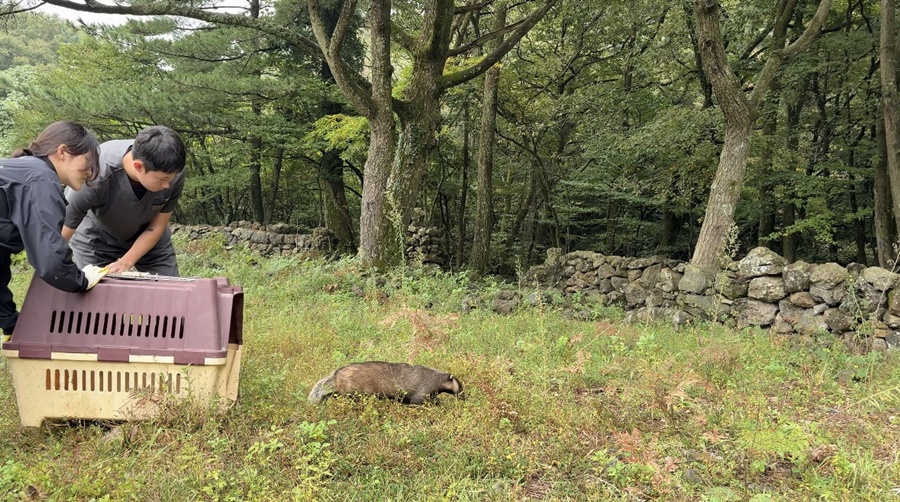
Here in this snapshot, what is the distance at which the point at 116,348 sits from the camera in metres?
2.33

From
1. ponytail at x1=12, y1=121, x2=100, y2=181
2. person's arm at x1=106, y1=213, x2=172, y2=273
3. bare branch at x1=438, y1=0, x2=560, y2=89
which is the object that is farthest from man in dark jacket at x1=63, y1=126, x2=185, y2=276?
bare branch at x1=438, y1=0, x2=560, y2=89

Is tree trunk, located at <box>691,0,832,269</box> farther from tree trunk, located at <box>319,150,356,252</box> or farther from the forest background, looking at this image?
tree trunk, located at <box>319,150,356,252</box>

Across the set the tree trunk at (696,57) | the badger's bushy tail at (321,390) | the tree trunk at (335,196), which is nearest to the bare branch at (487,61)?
the tree trunk at (696,57)

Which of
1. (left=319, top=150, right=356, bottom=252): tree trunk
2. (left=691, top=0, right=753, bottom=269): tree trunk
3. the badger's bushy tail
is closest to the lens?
the badger's bushy tail

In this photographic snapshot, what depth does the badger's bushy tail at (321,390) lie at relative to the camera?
9.71ft

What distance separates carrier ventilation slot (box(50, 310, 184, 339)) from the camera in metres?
2.32

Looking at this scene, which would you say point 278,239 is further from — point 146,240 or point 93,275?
point 93,275

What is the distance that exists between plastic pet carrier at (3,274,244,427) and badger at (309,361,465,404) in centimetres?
68

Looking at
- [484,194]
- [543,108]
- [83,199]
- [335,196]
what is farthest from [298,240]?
[83,199]

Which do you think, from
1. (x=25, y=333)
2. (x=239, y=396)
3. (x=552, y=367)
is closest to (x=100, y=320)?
(x=25, y=333)

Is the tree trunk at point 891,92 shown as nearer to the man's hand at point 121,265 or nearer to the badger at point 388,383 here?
the badger at point 388,383

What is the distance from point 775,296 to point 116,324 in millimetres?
6761

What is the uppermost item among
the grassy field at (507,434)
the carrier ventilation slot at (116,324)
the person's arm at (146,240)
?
the person's arm at (146,240)

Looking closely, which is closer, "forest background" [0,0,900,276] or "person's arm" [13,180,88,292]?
"person's arm" [13,180,88,292]
